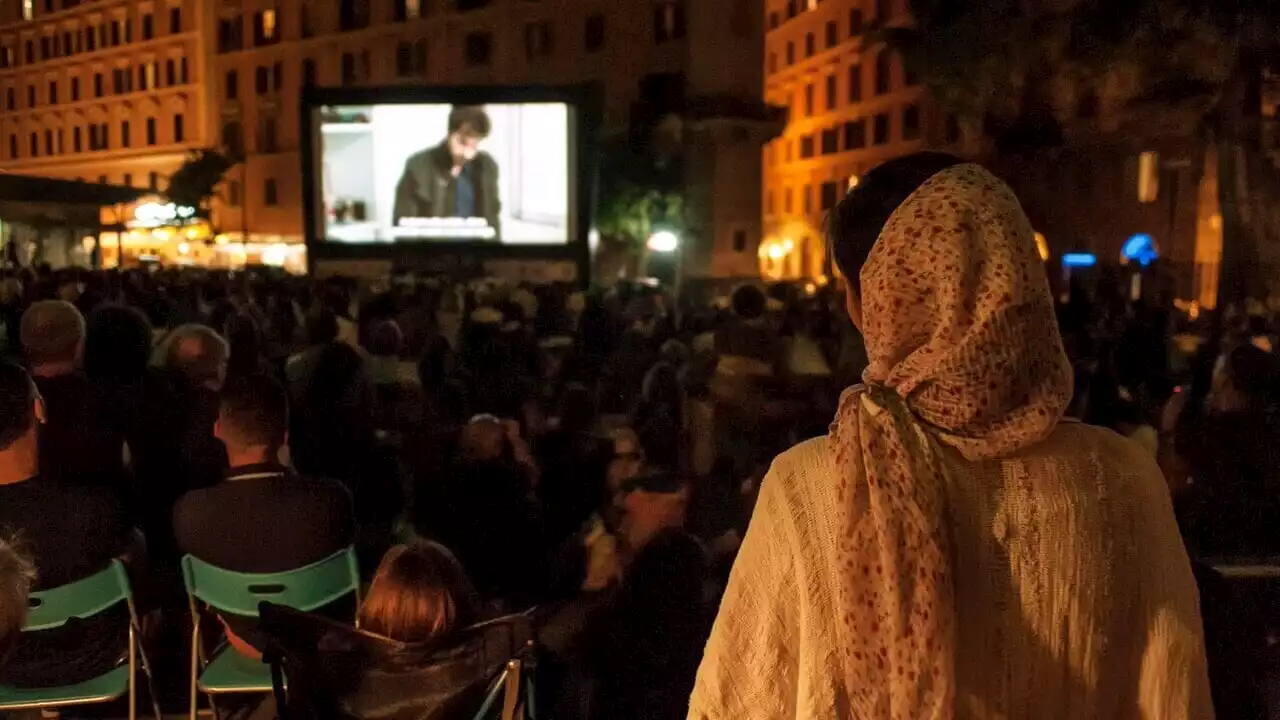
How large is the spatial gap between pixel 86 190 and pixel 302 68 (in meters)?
43.7

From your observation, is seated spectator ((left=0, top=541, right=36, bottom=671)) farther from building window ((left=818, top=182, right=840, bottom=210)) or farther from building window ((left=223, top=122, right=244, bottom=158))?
building window ((left=223, top=122, right=244, bottom=158))

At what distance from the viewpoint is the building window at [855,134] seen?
4859 cm

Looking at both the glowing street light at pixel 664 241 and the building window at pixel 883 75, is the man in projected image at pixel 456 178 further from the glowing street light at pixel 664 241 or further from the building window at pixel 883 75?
the building window at pixel 883 75

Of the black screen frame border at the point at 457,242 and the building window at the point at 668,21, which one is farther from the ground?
the building window at the point at 668,21

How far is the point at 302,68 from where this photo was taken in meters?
53.8

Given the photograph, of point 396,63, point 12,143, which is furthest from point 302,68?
point 12,143

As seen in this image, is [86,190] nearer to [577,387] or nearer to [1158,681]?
[577,387]

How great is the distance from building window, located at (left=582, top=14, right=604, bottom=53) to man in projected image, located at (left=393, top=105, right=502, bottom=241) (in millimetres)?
23535

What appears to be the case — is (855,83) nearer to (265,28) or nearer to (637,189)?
(637,189)

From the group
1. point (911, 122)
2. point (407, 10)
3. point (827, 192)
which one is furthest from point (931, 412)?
point (827, 192)

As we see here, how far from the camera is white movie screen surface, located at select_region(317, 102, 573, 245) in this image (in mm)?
20500

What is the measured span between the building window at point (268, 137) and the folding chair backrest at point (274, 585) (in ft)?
178

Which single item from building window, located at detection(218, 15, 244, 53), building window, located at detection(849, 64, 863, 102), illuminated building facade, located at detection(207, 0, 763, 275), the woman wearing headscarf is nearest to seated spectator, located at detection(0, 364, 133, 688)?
the woman wearing headscarf

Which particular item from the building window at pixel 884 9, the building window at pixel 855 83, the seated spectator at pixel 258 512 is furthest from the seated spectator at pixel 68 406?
the building window at pixel 855 83
